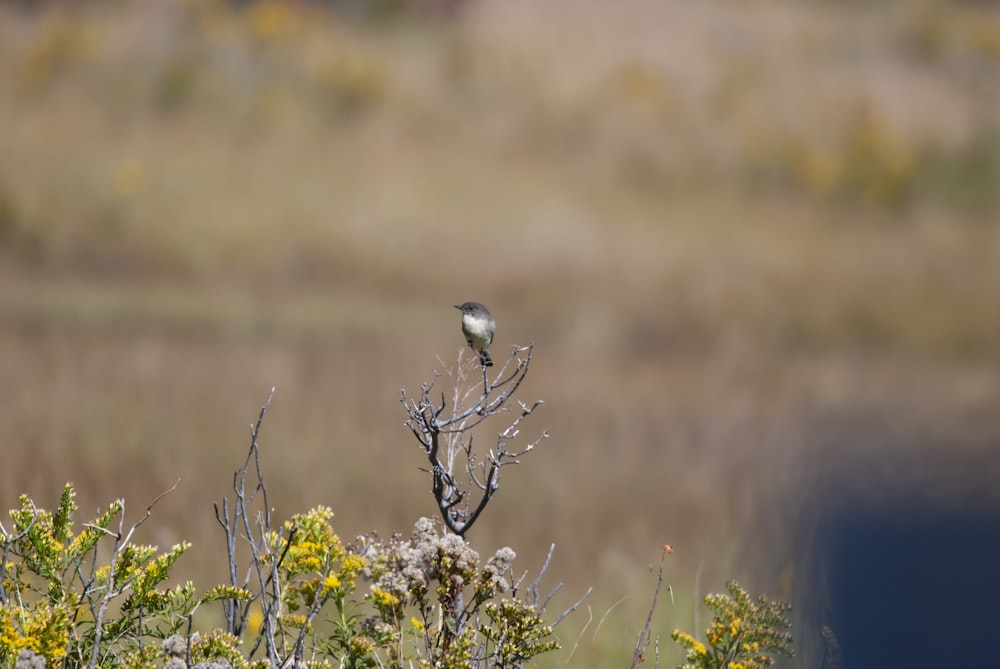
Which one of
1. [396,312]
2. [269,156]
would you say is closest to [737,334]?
[396,312]

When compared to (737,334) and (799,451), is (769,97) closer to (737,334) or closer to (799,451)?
(737,334)

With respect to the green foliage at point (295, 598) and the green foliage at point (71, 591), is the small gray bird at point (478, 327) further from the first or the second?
the green foliage at point (71, 591)

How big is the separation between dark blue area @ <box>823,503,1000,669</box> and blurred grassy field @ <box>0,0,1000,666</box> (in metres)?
2.11

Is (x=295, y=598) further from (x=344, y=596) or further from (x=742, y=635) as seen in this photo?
(x=742, y=635)

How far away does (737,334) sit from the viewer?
1343cm

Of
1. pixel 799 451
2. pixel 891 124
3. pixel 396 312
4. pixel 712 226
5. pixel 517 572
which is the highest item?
pixel 891 124

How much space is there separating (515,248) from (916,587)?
557 inches

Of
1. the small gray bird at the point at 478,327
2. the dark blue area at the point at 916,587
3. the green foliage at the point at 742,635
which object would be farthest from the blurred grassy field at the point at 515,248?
the dark blue area at the point at 916,587

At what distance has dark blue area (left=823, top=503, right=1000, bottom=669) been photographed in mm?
1103

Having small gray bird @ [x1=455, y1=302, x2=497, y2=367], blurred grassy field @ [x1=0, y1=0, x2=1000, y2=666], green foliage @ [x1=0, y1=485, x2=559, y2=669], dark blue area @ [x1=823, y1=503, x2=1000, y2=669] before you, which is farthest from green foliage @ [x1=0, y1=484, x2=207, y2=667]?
blurred grassy field @ [x1=0, y1=0, x2=1000, y2=666]

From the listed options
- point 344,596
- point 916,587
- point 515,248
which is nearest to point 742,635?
point 344,596

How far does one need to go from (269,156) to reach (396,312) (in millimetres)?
4839

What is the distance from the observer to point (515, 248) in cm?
1532

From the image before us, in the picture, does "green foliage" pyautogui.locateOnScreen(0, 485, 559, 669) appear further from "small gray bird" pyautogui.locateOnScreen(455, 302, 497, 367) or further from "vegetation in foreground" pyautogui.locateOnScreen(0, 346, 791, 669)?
"small gray bird" pyautogui.locateOnScreen(455, 302, 497, 367)
